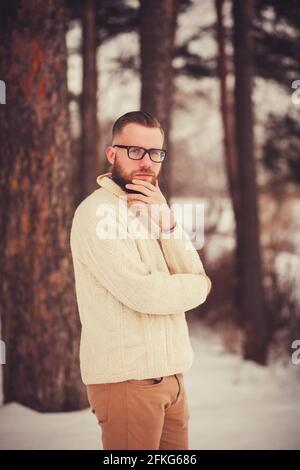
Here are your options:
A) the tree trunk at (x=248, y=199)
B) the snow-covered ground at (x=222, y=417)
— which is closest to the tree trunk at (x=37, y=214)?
the snow-covered ground at (x=222, y=417)

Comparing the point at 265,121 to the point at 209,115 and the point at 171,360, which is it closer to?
the point at 209,115

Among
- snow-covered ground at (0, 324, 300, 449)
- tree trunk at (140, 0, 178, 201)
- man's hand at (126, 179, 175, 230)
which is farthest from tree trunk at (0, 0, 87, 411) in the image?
man's hand at (126, 179, 175, 230)

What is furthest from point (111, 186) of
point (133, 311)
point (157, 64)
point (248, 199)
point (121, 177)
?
point (248, 199)

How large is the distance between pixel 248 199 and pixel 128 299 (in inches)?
148

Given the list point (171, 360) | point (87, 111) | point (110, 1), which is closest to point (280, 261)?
point (87, 111)

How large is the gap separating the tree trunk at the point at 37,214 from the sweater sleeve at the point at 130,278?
187 cm

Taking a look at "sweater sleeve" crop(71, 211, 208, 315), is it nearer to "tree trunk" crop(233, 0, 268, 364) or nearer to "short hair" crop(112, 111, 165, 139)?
"short hair" crop(112, 111, 165, 139)

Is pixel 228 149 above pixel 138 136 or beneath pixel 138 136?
above

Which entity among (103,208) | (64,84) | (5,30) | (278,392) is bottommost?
(278,392)

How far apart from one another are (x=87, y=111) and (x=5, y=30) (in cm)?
184

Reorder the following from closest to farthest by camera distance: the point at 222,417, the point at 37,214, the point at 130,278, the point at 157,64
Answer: the point at 130,278 < the point at 37,214 < the point at 222,417 < the point at 157,64

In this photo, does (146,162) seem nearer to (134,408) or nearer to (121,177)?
(121,177)

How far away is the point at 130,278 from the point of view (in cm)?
175

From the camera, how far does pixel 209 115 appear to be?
7.09 m
